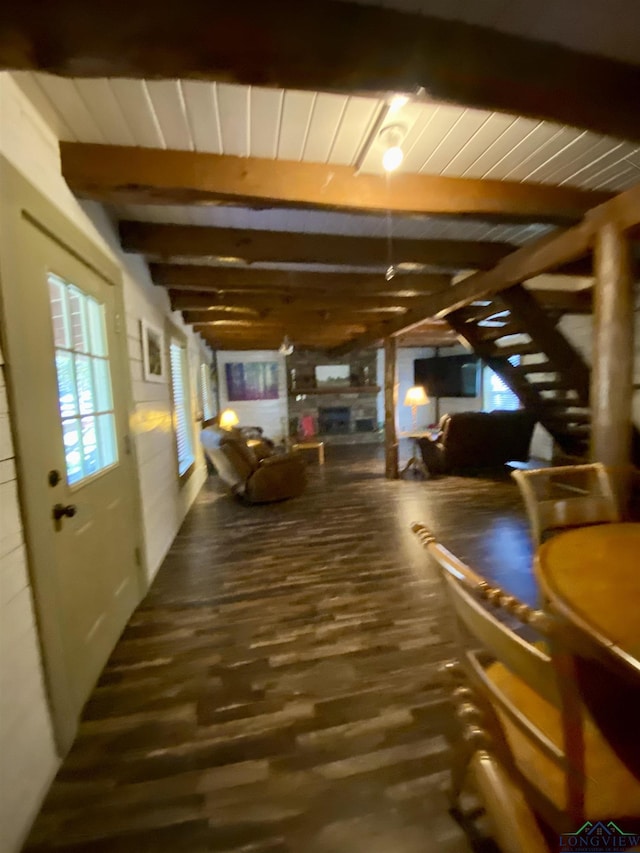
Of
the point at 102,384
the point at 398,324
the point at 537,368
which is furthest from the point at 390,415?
the point at 102,384

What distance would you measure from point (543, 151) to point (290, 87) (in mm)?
1387

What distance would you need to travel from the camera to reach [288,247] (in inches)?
110

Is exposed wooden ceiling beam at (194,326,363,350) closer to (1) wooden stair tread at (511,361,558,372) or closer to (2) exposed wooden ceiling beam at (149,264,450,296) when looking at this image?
(2) exposed wooden ceiling beam at (149,264,450,296)

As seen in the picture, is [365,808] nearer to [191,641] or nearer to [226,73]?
[191,641]

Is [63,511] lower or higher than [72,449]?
lower

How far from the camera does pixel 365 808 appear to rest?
4.08ft

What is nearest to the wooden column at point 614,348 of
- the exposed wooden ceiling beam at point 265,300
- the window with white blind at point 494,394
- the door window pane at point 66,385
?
the exposed wooden ceiling beam at point 265,300

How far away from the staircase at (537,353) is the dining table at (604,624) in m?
2.72

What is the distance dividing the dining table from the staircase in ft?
8.92

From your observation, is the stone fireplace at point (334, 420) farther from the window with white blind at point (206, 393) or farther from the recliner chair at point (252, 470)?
the recliner chair at point (252, 470)

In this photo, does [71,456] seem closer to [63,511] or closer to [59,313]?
[63,511]

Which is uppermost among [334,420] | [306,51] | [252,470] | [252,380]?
[306,51]

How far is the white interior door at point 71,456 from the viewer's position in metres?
1.34

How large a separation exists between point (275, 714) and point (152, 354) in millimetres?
2663
